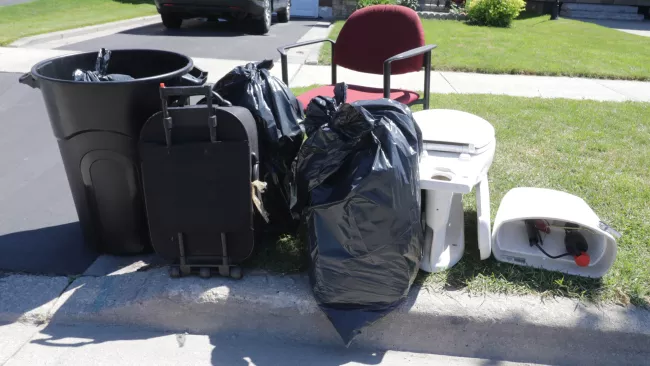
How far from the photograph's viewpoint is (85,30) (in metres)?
9.81

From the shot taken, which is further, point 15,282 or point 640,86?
point 640,86

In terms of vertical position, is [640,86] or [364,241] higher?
[364,241]

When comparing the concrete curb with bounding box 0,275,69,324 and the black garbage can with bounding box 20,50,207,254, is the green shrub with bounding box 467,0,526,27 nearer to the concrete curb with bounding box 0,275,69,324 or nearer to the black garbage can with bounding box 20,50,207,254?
the black garbage can with bounding box 20,50,207,254

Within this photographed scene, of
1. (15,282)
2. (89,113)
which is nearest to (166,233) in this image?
(89,113)

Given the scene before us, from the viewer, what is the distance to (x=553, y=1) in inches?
610

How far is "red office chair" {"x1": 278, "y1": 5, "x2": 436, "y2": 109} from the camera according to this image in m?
3.74

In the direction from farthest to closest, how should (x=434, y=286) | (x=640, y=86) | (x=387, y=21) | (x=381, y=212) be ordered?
1. (x=640, y=86)
2. (x=387, y=21)
3. (x=434, y=286)
4. (x=381, y=212)

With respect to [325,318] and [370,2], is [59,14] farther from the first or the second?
[325,318]

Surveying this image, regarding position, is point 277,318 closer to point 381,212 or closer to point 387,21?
point 381,212

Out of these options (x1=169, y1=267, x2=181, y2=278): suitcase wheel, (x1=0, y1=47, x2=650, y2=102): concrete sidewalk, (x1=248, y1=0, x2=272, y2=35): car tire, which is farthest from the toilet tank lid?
(x1=248, y1=0, x2=272, y2=35): car tire

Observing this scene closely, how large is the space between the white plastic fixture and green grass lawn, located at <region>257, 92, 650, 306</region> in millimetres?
60

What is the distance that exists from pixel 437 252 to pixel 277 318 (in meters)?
0.82

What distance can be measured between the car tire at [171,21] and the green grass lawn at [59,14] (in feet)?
3.83

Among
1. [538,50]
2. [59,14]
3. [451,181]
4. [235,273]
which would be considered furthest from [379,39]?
[59,14]
